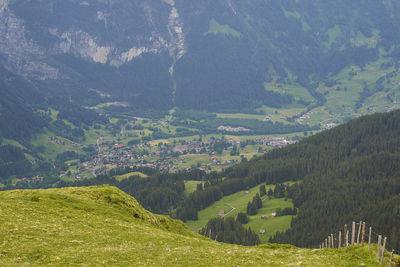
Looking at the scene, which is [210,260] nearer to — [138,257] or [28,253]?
[138,257]

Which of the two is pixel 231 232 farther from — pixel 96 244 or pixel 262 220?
pixel 96 244

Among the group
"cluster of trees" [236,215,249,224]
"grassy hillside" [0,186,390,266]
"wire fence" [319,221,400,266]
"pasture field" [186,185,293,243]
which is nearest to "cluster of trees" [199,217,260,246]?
"cluster of trees" [236,215,249,224]

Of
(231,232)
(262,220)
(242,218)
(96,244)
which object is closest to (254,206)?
(262,220)

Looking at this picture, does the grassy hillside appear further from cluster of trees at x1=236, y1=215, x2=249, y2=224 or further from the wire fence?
cluster of trees at x1=236, y1=215, x2=249, y2=224

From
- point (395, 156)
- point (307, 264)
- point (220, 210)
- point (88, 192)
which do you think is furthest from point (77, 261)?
point (395, 156)

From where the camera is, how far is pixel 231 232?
153m

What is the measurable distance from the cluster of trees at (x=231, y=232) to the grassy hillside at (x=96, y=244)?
266 feet

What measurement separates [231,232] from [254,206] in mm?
34318

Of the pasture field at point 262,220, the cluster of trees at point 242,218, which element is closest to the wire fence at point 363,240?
the pasture field at point 262,220

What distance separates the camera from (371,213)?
456 feet

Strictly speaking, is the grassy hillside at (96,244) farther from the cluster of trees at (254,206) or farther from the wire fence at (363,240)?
the cluster of trees at (254,206)

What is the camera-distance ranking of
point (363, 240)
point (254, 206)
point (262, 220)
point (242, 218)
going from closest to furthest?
point (363, 240)
point (262, 220)
point (242, 218)
point (254, 206)

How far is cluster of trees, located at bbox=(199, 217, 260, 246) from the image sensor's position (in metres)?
146

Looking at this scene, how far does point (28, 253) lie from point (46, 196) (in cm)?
2535
